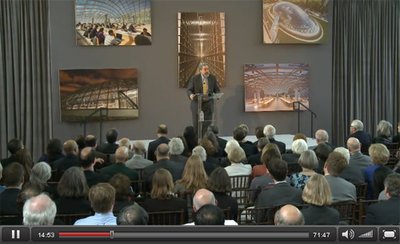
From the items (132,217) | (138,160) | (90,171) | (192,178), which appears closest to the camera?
(132,217)

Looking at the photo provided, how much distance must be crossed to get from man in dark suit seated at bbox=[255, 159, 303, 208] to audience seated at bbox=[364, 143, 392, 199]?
112cm

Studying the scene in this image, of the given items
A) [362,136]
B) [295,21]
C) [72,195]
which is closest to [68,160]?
[72,195]

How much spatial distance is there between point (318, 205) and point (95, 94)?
724 cm

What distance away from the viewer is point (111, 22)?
1009cm

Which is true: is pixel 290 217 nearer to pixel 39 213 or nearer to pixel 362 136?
pixel 39 213

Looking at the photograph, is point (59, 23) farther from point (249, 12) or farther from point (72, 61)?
point (249, 12)

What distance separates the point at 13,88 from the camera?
9914mm

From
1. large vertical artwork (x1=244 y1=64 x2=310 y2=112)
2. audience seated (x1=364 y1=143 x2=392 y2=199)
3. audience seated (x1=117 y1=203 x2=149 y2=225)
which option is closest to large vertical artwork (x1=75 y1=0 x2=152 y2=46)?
large vertical artwork (x1=244 y1=64 x2=310 y2=112)

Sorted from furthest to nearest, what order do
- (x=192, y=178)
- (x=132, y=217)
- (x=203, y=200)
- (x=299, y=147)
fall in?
(x=299, y=147), (x=192, y=178), (x=203, y=200), (x=132, y=217)

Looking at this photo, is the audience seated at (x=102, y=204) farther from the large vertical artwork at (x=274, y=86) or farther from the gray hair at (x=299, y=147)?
the large vertical artwork at (x=274, y=86)

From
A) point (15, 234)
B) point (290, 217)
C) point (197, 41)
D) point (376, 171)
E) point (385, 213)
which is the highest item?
point (197, 41)

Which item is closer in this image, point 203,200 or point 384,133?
point 203,200

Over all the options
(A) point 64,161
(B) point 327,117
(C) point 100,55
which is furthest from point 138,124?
(A) point 64,161

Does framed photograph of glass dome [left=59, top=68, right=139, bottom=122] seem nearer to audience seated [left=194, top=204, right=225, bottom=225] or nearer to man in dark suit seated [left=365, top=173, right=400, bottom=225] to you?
man in dark suit seated [left=365, top=173, right=400, bottom=225]
